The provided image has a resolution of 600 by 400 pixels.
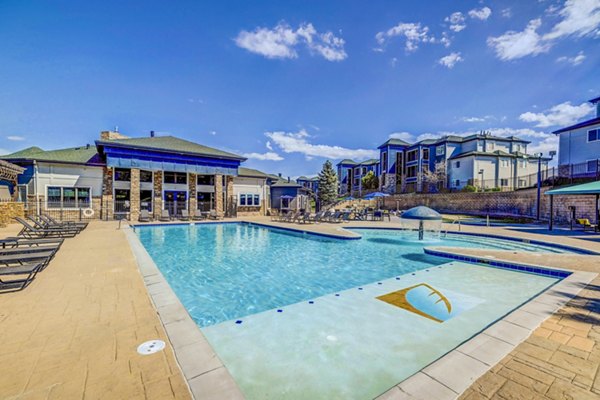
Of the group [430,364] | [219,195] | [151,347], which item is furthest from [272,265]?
[219,195]

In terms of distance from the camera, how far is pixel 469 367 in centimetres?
238

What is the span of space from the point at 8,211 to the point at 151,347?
18.9 metres

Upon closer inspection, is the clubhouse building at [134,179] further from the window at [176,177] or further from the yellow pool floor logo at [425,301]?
the yellow pool floor logo at [425,301]

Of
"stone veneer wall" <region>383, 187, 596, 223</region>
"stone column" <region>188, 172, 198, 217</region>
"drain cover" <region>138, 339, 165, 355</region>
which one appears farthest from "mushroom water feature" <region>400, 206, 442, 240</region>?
"stone column" <region>188, 172, 198, 217</region>

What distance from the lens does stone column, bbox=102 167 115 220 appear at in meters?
19.0

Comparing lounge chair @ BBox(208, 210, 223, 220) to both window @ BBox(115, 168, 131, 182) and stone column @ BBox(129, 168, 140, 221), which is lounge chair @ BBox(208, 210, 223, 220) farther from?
window @ BBox(115, 168, 131, 182)

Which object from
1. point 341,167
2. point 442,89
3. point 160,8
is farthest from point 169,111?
point 341,167

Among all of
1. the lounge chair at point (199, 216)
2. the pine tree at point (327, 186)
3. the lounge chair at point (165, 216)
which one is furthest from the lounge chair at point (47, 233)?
the pine tree at point (327, 186)

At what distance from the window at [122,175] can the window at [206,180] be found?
543 cm

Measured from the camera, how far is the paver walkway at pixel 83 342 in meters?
2.08

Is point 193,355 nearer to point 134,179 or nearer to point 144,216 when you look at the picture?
point 144,216

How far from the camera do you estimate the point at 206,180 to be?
953 inches

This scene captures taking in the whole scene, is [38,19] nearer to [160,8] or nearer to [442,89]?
[160,8]

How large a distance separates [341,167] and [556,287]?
49.7 meters
